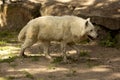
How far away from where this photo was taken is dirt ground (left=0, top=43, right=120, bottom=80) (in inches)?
341

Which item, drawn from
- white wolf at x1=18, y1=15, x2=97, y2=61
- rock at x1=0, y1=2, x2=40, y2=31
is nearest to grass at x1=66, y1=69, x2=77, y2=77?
white wolf at x1=18, y1=15, x2=97, y2=61

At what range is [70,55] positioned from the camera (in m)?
10.9

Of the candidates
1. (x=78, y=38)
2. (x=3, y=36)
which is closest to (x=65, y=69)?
(x=78, y=38)

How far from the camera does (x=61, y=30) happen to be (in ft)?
31.8

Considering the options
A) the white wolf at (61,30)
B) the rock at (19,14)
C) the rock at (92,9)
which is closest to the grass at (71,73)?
the white wolf at (61,30)

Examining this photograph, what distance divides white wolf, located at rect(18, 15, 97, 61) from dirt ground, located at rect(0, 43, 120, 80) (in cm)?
48

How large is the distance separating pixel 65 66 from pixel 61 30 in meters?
0.99

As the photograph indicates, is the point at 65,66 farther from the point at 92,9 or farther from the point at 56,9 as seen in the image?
the point at 56,9

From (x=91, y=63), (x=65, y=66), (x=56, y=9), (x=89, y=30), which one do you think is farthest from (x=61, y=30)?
(x=56, y=9)

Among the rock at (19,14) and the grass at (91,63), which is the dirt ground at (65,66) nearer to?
the grass at (91,63)

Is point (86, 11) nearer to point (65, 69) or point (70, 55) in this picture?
point (70, 55)

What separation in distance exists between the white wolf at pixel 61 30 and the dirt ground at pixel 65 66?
18.7 inches

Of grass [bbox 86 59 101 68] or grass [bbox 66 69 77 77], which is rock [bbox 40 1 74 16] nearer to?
grass [bbox 86 59 101 68]

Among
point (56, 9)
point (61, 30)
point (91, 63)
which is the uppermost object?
point (56, 9)
